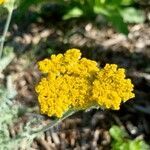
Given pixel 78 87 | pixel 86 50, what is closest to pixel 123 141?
pixel 86 50

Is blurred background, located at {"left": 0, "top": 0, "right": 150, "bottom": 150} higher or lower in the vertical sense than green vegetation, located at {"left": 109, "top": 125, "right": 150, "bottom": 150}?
higher

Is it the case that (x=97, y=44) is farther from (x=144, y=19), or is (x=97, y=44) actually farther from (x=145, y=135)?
(x=145, y=135)

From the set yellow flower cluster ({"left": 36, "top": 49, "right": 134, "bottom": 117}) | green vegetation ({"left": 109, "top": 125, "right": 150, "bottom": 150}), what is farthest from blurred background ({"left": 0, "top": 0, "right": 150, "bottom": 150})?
yellow flower cluster ({"left": 36, "top": 49, "right": 134, "bottom": 117})

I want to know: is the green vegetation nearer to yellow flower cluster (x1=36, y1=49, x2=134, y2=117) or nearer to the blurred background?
the blurred background

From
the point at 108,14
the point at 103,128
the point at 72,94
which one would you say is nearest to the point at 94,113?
the point at 103,128

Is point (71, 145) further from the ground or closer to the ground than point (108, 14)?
closer to the ground

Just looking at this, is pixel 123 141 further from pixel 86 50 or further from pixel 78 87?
pixel 78 87

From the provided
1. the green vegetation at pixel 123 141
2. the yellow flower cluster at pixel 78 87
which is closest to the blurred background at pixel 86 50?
the green vegetation at pixel 123 141
